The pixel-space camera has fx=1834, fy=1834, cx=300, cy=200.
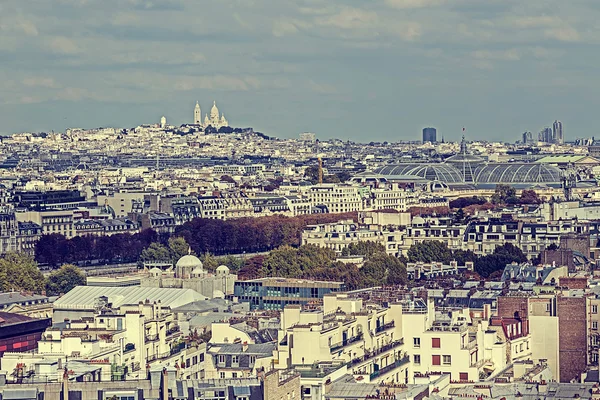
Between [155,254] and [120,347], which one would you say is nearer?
[120,347]

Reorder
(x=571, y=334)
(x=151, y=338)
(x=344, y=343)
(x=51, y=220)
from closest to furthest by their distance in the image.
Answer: (x=344, y=343) < (x=151, y=338) < (x=571, y=334) < (x=51, y=220)

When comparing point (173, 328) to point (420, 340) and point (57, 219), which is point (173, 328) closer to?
point (420, 340)

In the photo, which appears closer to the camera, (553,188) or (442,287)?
(442,287)

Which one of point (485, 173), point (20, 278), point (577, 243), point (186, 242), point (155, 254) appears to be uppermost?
point (485, 173)

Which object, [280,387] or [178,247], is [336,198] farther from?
[280,387]

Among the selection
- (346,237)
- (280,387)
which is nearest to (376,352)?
(280,387)

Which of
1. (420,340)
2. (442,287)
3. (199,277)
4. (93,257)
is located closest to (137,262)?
(93,257)
